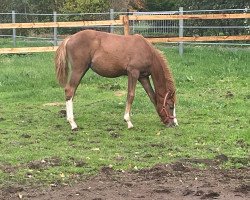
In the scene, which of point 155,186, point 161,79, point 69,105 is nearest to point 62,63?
point 69,105

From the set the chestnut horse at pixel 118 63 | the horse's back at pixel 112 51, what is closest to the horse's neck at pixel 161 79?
the chestnut horse at pixel 118 63

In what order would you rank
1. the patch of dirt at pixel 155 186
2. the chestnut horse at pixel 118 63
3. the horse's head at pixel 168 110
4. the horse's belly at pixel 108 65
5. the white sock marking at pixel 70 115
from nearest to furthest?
the patch of dirt at pixel 155 186 < the white sock marking at pixel 70 115 < the horse's head at pixel 168 110 < the chestnut horse at pixel 118 63 < the horse's belly at pixel 108 65

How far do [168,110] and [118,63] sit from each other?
42.7 inches

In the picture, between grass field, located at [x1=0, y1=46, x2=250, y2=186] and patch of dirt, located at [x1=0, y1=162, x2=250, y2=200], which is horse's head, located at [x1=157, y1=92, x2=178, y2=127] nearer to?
grass field, located at [x1=0, y1=46, x2=250, y2=186]

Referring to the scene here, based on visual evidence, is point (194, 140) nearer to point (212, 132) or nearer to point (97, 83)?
point (212, 132)

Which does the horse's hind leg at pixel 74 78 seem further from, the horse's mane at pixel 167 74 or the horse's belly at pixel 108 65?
the horse's mane at pixel 167 74

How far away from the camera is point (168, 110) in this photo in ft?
Answer: 27.4

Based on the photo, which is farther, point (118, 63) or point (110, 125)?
point (118, 63)

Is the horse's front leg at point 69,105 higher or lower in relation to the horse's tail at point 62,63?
lower

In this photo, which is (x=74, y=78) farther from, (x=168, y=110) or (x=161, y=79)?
(x=168, y=110)

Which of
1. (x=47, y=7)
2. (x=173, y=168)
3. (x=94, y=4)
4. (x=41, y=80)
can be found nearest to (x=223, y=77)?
(x=41, y=80)

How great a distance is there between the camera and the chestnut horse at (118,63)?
8.38 metres

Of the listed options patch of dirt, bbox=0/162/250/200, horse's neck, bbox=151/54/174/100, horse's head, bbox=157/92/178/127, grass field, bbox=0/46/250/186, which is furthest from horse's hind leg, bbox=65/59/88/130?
patch of dirt, bbox=0/162/250/200

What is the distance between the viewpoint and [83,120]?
8.74 m
